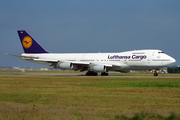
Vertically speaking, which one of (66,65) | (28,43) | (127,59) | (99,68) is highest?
(28,43)

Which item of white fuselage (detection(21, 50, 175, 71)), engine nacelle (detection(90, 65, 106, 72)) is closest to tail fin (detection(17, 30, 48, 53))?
white fuselage (detection(21, 50, 175, 71))

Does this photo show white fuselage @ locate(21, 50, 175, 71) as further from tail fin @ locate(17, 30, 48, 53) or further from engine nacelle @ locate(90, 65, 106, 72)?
tail fin @ locate(17, 30, 48, 53)

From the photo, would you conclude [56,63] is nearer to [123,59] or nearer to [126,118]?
[123,59]

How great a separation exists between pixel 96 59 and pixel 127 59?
6393mm

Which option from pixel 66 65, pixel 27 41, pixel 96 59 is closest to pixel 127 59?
pixel 96 59

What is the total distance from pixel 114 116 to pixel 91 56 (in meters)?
42.2

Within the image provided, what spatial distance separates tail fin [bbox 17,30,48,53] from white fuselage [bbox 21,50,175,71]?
326 cm

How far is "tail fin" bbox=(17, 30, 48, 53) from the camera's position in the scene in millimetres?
56062

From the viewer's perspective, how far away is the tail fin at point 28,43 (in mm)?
56062

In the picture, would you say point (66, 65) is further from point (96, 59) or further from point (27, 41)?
point (27, 41)

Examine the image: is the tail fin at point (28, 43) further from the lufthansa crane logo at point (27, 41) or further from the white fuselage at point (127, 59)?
the white fuselage at point (127, 59)

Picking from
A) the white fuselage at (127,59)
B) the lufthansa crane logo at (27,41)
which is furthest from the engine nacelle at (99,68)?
the lufthansa crane logo at (27,41)

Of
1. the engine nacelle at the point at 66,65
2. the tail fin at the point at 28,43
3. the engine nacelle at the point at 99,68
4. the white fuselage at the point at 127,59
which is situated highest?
the tail fin at the point at 28,43

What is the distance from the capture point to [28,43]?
2208 inches
